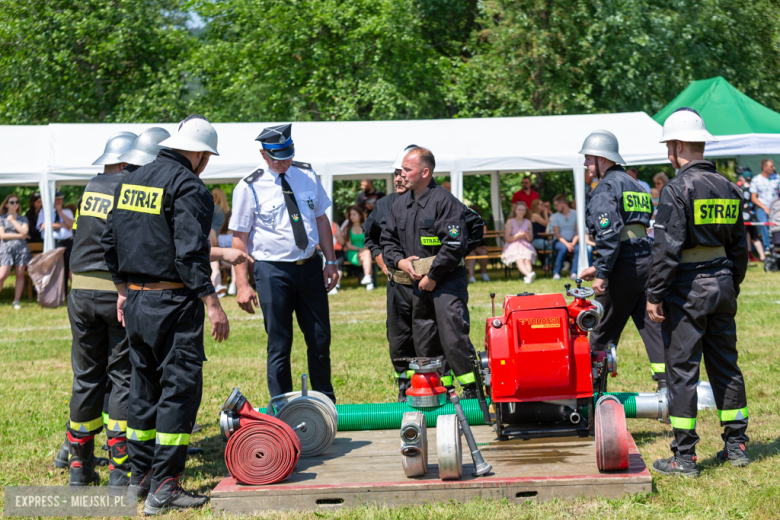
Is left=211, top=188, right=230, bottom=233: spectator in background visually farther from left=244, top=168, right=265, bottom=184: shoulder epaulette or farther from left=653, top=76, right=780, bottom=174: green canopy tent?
left=653, top=76, right=780, bottom=174: green canopy tent

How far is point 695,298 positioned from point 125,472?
3748 mm

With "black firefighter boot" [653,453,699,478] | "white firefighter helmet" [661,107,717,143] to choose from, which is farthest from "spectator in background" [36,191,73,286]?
"black firefighter boot" [653,453,699,478]

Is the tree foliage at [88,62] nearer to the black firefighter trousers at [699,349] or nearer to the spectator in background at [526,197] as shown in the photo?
the spectator in background at [526,197]

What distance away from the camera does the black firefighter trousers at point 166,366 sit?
443cm

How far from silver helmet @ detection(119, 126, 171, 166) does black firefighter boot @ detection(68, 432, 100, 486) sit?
6.13 feet

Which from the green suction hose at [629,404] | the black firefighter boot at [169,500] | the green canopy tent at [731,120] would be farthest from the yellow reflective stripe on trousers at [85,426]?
the green canopy tent at [731,120]

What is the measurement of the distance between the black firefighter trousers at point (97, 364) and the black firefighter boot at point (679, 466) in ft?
11.3

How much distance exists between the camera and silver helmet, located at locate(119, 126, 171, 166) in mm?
5125

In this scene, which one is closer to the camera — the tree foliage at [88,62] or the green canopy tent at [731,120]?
the green canopy tent at [731,120]

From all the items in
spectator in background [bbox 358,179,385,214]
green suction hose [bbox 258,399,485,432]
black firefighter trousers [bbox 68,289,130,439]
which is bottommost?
A: green suction hose [bbox 258,399,485,432]

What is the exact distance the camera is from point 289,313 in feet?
19.2

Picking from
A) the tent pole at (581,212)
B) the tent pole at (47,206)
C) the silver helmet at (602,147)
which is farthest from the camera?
the tent pole at (581,212)

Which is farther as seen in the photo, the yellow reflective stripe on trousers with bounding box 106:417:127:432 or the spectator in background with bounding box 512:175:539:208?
the spectator in background with bounding box 512:175:539:208

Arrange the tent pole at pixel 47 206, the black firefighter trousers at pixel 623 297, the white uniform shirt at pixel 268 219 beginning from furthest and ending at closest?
1. the tent pole at pixel 47 206
2. the black firefighter trousers at pixel 623 297
3. the white uniform shirt at pixel 268 219
